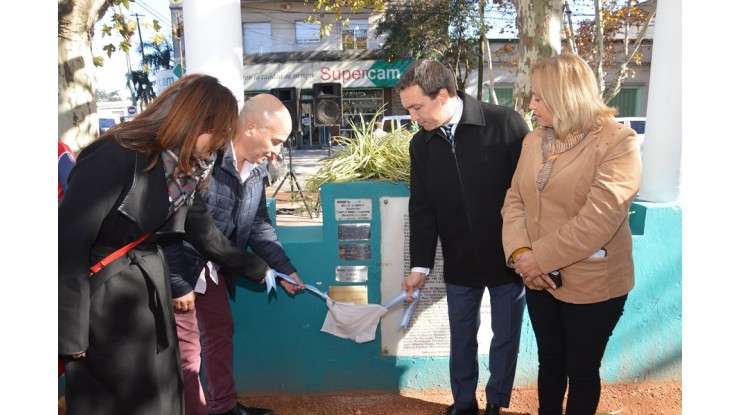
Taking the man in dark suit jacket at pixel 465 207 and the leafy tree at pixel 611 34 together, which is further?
the leafy tree at pixel 611 34

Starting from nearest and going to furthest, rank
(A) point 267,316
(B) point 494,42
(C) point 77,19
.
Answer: (A) point 267,316, (C) point 77,19, (B) point 494,42

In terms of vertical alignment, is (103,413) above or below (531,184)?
below

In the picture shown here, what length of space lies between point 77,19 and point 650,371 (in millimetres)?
5050

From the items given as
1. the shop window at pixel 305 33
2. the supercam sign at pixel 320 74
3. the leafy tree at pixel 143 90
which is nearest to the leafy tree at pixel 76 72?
the supercam sign at pixel 320 74

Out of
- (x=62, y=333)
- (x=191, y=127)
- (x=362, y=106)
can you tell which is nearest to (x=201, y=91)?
(x=191, y=127)

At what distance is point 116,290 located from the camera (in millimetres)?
2080

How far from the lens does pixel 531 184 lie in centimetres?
258

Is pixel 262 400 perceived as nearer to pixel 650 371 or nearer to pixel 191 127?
pixel 191 127

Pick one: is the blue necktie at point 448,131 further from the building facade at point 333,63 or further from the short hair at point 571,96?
the building facade at point 333,63

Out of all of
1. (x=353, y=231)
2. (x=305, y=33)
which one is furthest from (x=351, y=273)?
(x=305, y=33)

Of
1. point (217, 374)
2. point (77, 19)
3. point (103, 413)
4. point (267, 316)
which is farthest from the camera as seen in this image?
point (77, 19)

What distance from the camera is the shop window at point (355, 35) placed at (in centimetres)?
2803

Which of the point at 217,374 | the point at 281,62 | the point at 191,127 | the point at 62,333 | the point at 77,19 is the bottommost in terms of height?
the point at 217,374

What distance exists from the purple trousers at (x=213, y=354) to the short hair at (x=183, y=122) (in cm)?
A: 116
